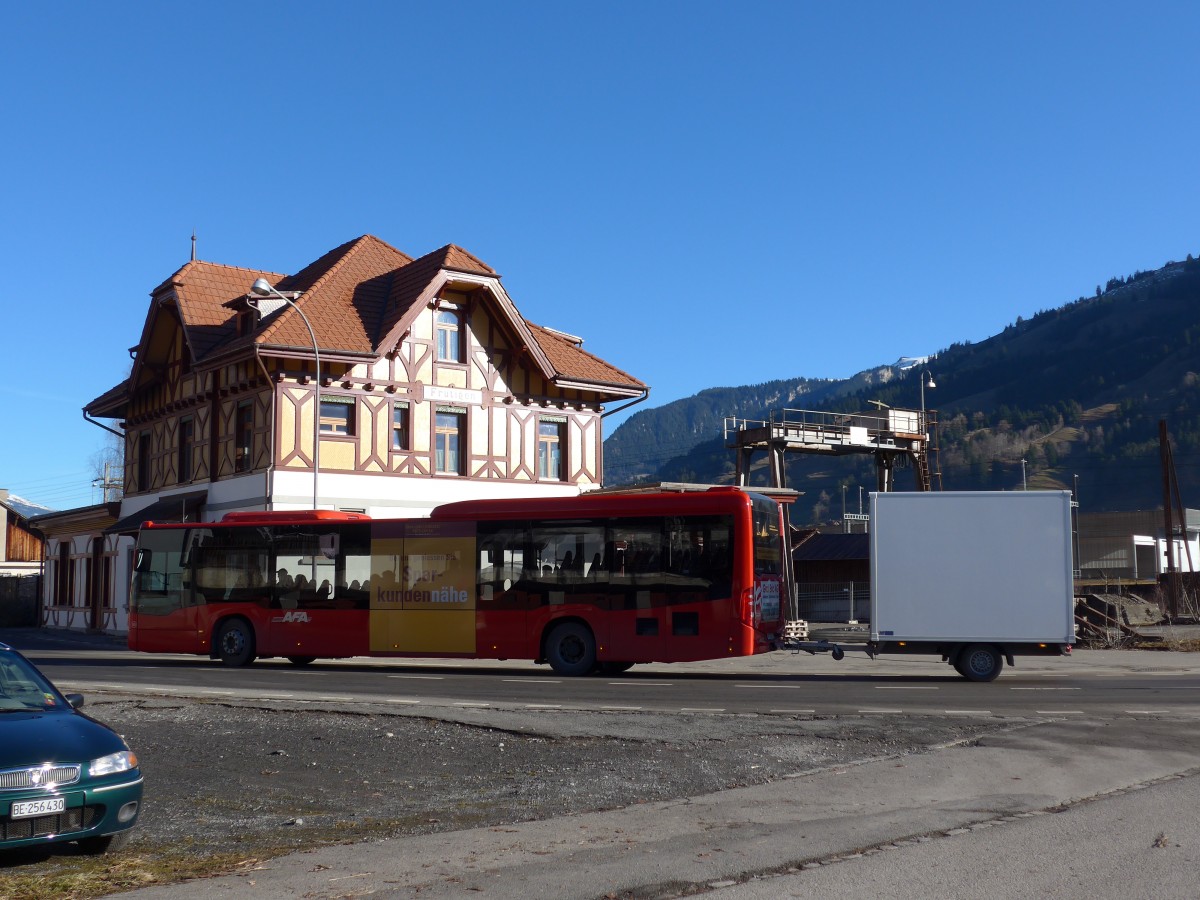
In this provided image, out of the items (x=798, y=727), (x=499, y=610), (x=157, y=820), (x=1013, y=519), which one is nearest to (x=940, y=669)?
(x=1013, y=519)

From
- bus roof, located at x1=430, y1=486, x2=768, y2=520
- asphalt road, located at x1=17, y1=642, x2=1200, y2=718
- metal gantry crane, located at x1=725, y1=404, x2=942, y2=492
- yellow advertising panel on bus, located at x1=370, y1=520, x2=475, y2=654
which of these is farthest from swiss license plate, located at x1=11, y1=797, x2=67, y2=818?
metal gantry crane, located at x1=725, y1=404, x2=942, y2=492

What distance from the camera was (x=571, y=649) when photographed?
23.3m

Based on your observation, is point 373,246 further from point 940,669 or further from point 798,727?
point 798,727

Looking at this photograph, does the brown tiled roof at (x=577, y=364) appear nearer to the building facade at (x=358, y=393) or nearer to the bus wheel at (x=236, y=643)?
the building facade at (x=358, y=393)

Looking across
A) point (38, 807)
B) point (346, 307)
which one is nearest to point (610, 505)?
point (38, 807)

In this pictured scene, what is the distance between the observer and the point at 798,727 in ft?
47.9

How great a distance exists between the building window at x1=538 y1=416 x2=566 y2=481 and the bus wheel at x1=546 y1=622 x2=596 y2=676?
53.3 ft

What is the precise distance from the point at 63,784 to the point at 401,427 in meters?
29.4

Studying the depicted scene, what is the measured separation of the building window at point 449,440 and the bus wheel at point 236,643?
11.7 meters

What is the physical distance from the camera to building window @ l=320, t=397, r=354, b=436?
1380 inches

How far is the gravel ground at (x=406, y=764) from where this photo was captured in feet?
29.0

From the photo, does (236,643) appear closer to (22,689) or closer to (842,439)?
(22,689)

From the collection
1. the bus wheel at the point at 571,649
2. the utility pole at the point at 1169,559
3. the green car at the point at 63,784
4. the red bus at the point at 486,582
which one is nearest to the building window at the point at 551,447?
the red bus at the point at 486,582

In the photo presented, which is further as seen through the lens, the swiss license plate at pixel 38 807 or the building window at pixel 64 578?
the building window at pixel 64 578
